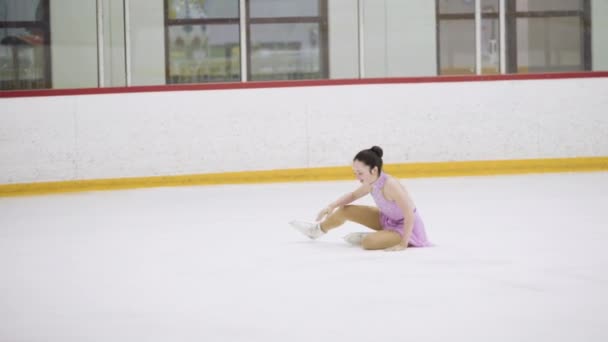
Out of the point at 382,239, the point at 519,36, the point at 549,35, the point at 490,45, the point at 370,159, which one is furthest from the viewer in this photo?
the point at 549,35

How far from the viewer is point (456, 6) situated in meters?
10.2

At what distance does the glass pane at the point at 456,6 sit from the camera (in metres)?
10.1

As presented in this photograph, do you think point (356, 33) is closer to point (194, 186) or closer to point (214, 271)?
point (194, 186)

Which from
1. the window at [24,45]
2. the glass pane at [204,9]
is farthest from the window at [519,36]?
the window at [24,45]

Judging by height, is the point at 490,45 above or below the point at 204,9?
below

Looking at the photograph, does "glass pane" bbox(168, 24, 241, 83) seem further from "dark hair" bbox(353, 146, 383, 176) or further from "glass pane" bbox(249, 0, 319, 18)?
"dark hair" bbox(353, 146, 383, 176)

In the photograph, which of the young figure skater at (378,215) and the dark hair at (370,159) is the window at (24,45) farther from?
the dark hair at (370,159)

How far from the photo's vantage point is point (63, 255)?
5004 millimetres

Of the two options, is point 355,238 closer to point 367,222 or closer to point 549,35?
point 367,222

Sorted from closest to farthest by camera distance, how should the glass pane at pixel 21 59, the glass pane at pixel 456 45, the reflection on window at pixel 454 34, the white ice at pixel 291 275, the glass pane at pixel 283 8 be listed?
the white ice at pixel 291 275
the glass pane at pixel 21 59
the glass pane at pixel 456 45
the reflection on window at pixel 454 34
the glass pane at pixel 283 8

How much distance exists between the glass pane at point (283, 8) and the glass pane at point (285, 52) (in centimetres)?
11

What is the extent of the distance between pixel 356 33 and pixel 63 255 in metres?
5.42

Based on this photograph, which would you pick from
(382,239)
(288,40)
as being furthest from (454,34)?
(382,239)

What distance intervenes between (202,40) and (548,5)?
3.69 metres
